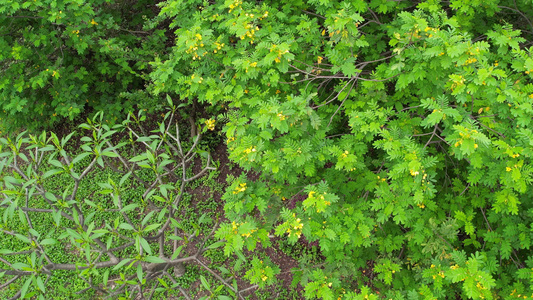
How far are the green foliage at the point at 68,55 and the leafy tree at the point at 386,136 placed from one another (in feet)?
4.05

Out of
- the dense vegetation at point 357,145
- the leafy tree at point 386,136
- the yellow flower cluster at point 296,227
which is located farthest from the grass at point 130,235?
the yellow flower cluster at point 296,227

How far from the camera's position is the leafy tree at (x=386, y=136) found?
230 centimetres

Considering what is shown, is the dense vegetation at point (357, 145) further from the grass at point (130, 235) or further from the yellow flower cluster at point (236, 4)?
the grass at point (130, 235)

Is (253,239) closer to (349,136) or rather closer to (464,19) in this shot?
(349,136)

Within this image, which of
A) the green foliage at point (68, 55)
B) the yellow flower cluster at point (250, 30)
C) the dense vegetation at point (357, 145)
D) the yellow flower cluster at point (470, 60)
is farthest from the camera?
the green foliage at point (68, 55)

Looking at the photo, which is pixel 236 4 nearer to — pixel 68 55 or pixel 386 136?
pixel 386 136

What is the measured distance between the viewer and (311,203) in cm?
239

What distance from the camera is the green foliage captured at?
394 centimetres

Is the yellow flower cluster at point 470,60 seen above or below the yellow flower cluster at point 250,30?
below

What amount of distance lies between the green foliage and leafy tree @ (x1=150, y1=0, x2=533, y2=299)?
124 cm

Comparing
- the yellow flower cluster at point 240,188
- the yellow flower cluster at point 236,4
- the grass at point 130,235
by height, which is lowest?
the grass at point 130,235

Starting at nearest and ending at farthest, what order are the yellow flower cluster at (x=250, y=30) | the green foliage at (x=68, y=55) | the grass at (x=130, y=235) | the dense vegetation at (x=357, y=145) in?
the dense vegetation at (x=357, y=145) < the yellow flower cluster at (x=250, y=30) < the green foliage at (x=68, y=55) < the grass at (x=130, y=235)

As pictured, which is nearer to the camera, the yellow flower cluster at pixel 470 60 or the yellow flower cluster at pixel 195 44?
the yellow flower cluster at pixel 470 60

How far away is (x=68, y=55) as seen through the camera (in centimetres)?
479
